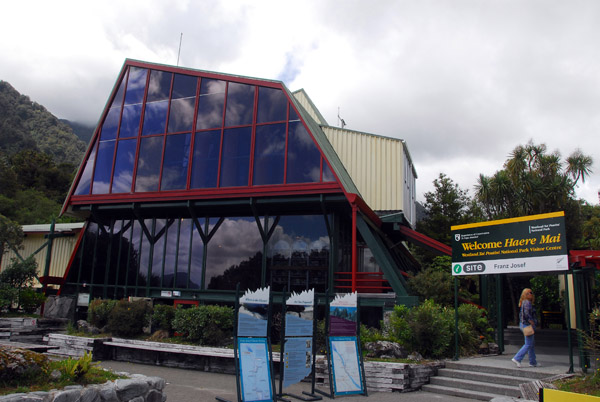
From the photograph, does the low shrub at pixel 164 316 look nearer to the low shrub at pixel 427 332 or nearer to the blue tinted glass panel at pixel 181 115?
the low shrub at pixel 427 332

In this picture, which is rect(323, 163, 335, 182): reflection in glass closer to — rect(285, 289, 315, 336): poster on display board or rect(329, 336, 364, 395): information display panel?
rect(285, 289, 315, 336): poster on display board

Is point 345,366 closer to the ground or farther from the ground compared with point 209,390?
farther from the ground

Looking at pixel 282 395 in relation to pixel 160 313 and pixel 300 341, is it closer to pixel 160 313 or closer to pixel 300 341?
pixel 300 341

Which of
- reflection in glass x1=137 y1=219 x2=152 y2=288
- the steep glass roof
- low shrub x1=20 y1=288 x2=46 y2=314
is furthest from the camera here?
low shrub x1=20 y1=288 x2=46 y2=314

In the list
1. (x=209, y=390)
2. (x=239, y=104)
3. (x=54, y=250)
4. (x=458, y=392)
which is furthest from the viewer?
(x=54, y=250)

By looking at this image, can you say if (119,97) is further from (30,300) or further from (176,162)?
(30,300)

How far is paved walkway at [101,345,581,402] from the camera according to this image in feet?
28.6

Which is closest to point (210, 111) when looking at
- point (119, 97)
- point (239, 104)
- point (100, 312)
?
point (239, 104)

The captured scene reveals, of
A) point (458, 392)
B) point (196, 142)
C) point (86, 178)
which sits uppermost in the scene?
point (196, 142)

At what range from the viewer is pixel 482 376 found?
9492 millimetres

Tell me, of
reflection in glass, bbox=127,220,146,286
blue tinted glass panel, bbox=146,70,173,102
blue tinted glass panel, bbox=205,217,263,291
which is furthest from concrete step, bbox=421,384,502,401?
blue tinted glass panel, bbox=146,70,173,102

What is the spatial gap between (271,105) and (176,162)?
13.1 feet

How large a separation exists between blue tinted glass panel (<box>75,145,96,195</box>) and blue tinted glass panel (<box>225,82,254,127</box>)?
5.96m

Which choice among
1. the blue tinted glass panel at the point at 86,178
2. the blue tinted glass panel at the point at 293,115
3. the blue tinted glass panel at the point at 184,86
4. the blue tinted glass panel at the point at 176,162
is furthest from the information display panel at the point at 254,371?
the blue tinted glass panel at the point at 86,178
